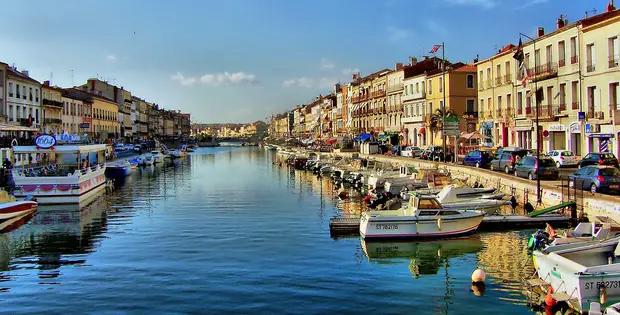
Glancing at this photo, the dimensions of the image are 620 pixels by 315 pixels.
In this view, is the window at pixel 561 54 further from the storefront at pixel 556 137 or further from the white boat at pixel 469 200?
the white boat at pixel 469 200

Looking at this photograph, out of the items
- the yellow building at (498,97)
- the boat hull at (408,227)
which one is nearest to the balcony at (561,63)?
the yellow building at (498,97)

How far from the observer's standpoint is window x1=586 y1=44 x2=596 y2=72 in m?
40.4

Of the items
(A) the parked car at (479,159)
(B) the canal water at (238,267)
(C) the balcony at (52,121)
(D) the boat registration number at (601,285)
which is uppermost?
(C) the balcony at (52,121)

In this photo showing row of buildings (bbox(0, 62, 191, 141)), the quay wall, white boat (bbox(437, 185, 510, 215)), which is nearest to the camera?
the quay wall

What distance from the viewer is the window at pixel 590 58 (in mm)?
40375

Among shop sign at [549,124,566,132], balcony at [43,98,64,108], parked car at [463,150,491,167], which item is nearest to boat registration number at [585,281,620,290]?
parked car at [463,150,491,167]

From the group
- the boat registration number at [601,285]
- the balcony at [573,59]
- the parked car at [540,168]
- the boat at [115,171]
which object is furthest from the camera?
the boat at [115,171]

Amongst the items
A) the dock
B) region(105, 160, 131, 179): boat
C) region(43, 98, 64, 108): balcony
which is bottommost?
the dock

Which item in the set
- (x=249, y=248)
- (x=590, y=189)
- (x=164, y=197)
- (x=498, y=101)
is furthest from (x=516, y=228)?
(x=498, y=101)

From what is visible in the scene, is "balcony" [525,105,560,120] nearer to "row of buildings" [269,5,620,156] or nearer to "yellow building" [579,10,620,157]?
"row of buildings" [269,5,620,156]

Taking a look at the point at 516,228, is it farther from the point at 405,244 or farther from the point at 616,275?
the point at 616,275

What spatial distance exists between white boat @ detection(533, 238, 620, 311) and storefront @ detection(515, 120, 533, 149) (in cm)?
3583

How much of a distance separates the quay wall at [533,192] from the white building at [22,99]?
4724 centimetres

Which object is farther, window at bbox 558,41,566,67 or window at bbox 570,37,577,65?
window at bbox 558,41,566,67
